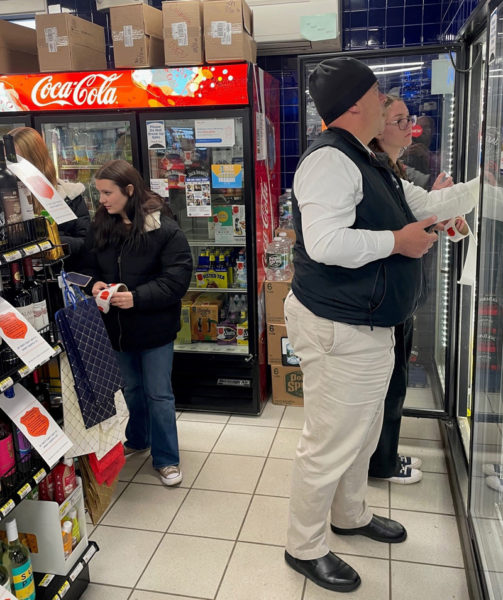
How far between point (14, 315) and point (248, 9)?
2866 mm

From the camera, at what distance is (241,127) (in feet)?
13.4

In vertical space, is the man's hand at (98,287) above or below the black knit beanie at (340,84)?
below

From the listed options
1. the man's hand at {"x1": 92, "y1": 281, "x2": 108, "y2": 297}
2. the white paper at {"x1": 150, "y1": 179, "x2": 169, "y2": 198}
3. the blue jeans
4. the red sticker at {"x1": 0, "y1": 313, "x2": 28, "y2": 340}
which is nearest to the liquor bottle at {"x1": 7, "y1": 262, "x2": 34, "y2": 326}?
the red sticker at {"x1": 0, "y1": 313, "x2": 28, "y2": 340}

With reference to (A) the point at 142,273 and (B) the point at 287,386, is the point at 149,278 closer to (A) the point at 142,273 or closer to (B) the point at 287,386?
(A) the point at 142,273

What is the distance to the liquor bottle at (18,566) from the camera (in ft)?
7.13

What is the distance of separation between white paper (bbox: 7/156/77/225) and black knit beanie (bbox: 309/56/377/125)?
1048 millimetres

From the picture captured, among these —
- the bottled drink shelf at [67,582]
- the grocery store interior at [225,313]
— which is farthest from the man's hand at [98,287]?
the bottled drink shelf at [67,582]

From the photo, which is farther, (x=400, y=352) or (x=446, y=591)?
(x=400, y=352)

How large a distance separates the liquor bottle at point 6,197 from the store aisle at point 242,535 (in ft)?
5.11

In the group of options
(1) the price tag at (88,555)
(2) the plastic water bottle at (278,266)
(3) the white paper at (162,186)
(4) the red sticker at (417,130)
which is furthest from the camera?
(2) the plastic water bottle at (278,266)

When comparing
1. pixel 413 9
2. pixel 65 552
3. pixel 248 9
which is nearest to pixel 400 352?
pixel 65 552

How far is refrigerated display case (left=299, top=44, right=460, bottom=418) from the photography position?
3334mm

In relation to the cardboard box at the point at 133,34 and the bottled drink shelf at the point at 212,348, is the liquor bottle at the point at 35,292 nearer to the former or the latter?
the bottled drink shelf at the point at 212,348

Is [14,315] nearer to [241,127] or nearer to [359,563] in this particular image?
[359,563]
